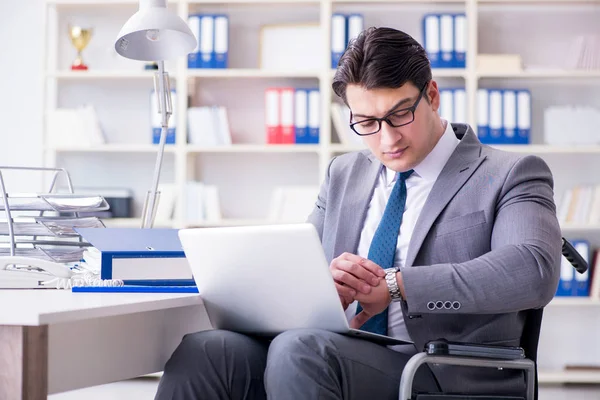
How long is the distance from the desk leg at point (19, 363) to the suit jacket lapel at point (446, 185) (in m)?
0.82

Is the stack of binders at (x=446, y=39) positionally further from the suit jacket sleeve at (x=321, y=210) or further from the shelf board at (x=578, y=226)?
the suit jacket sleeve at (x=321, y=210)

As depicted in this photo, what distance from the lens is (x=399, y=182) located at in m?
1.84

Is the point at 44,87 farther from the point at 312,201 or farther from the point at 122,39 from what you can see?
the point at 122,39

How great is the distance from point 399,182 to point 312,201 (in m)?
2.57

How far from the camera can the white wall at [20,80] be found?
4727mm

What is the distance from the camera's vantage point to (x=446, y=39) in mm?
4312

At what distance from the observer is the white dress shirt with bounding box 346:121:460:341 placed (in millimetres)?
1785

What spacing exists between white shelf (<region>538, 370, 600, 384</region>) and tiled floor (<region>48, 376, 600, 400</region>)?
0.12 feet

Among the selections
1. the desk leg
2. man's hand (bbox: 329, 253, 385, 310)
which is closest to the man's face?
man's hand (bbox: 329, 253, 385, 310)

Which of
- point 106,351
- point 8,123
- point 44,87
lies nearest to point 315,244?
point 106,351

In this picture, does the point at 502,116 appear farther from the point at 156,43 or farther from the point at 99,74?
the point at 156,43

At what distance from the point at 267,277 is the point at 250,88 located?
3404 mm

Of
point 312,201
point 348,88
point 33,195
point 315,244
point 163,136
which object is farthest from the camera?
point 312,201

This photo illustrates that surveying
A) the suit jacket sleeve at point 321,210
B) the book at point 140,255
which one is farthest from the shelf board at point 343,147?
the book at point 140,255
